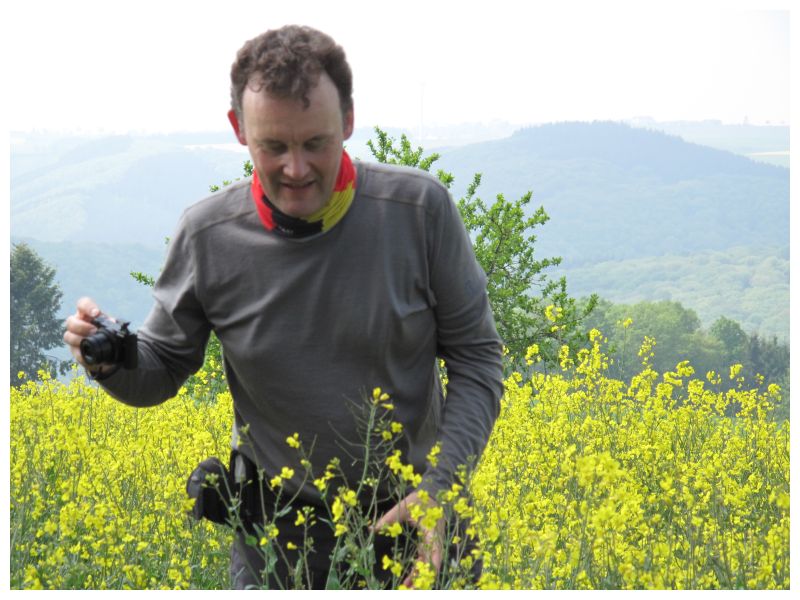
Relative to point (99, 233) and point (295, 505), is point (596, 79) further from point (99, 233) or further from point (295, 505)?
point (295, 505)

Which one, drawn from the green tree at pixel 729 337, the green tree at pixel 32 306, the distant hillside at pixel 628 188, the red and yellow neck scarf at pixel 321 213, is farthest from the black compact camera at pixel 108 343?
the distant hillside at pixel 628 188

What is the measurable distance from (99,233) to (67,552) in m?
154

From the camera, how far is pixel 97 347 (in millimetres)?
2068

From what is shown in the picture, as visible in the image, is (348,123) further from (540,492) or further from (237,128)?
(540,492)

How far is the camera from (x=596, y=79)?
125500 mm

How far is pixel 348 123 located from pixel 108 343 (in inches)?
25.6

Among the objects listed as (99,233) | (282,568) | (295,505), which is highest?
(295,505)

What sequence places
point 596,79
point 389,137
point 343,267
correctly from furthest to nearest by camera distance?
point 596,79 < point 389,137 < point 343,267

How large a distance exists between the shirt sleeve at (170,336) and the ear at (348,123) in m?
0.39

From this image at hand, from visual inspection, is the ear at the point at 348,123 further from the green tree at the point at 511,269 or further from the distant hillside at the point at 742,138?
the distant hillside at the point at 742,138

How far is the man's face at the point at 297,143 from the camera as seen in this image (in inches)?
75.2

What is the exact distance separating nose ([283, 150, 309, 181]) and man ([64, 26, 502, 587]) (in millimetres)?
18

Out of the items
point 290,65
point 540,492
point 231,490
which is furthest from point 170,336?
point 540,492
